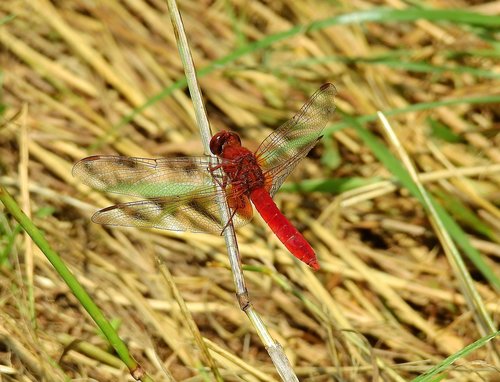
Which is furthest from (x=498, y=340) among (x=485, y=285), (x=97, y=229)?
(x=97, y=229)

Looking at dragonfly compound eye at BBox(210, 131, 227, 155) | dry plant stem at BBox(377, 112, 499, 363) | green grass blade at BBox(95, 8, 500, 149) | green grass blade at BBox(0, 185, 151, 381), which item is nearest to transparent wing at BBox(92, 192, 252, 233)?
dragonfly compound eye at BBox(210, 131, 227, 155)

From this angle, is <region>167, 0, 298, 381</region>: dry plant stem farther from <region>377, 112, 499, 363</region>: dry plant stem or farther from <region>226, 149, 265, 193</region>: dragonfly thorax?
<region>377, 112, 499, 363</region>: dry plant stem

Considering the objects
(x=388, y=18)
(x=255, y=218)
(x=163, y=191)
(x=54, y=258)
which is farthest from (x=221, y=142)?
(x=388, y=18)

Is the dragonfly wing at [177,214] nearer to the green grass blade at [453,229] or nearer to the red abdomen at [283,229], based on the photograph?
the red abdomen at [283,229]

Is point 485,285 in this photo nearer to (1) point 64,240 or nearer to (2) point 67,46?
(1) point 64,240

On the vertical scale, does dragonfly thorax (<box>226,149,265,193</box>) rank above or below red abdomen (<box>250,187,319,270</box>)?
above

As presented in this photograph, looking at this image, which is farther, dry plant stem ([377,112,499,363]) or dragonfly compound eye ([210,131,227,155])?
dry plant stem ([377,112,499,363])

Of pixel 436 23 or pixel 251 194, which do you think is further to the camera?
pixel 436 23

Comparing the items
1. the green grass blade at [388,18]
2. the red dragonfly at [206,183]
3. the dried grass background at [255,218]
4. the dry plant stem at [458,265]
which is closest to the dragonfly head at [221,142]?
the red dragonfly at [206,183]
